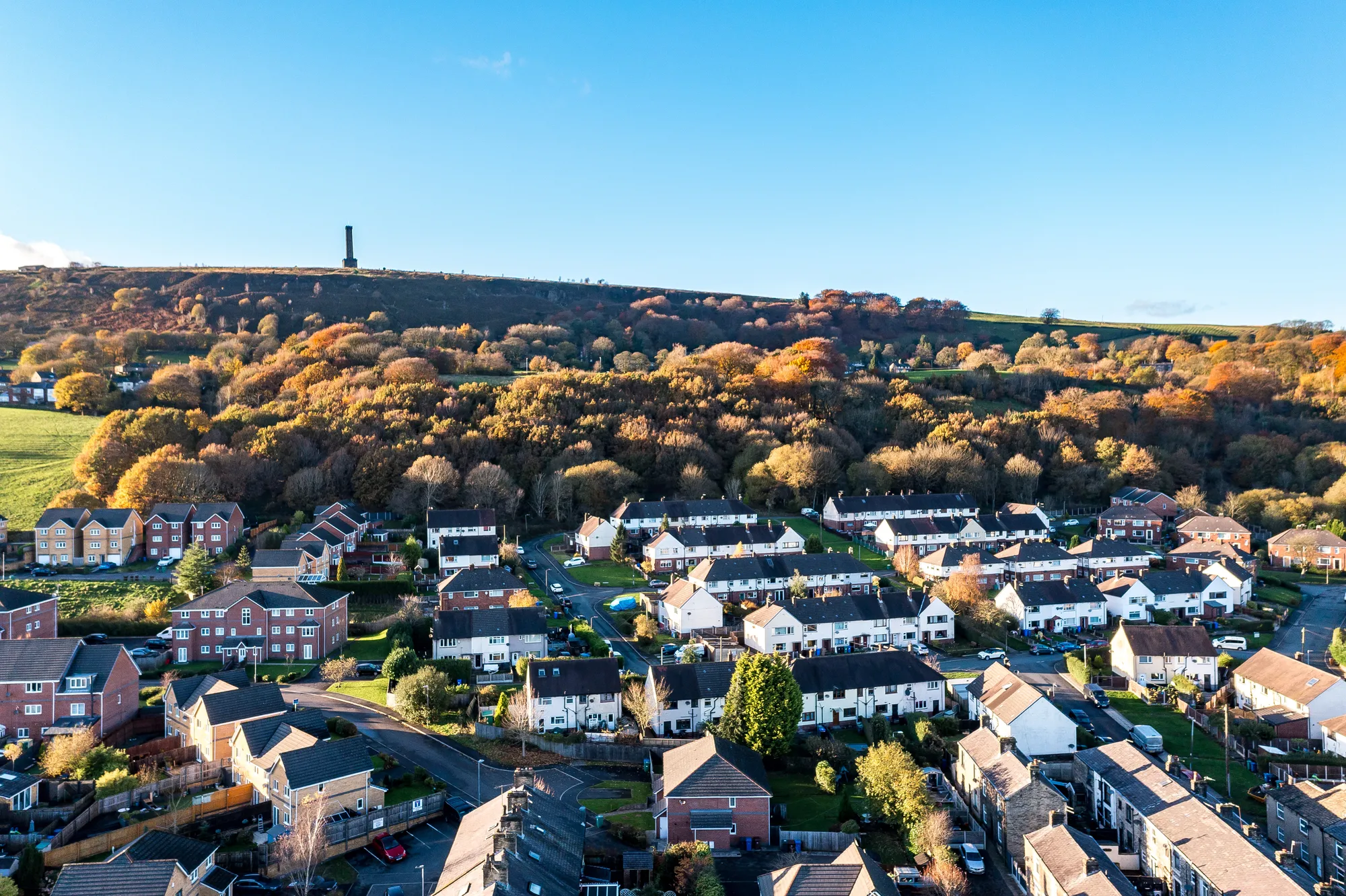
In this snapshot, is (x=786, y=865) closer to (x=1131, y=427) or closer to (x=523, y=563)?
(x=523, y=563)

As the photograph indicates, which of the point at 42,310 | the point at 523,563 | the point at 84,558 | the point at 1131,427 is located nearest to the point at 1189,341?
the point at 1131,427

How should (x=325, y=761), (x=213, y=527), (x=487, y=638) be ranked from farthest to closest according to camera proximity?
(x=213, y=527), (x=487, y=638), (x=325, y=761)

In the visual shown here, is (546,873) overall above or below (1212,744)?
above

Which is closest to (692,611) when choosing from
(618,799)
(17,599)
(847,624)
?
(847,624)

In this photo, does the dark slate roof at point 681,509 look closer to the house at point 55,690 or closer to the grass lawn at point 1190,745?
the grass lawn at point 1190,745

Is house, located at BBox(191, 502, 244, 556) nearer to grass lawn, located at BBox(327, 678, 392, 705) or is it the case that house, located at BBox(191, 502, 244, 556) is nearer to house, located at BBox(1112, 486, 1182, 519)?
grass lawn, located at BBox(327, 678, 392, 705)

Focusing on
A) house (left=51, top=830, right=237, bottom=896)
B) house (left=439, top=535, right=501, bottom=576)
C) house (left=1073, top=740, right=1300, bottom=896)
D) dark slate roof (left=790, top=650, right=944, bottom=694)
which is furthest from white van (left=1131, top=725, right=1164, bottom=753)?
house (left=439, top=535, right=501, bottom=576)

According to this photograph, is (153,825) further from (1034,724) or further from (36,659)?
(1034,724)
